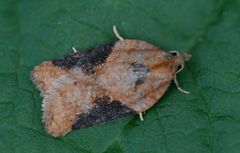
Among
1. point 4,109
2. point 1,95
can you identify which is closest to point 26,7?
point 1,95

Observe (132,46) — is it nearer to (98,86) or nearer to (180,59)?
(180,59)

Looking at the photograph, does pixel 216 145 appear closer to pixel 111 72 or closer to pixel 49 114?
pixel 111 72

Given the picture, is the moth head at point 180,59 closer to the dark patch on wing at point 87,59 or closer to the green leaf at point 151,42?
the green leaf at point 151,42

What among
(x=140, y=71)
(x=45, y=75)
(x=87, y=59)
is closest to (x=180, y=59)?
(x=140, y=71)

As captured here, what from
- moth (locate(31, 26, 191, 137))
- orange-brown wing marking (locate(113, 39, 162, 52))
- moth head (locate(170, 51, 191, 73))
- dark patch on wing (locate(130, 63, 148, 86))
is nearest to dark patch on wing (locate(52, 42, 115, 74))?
moth (locate(31, 26, 191, 137))

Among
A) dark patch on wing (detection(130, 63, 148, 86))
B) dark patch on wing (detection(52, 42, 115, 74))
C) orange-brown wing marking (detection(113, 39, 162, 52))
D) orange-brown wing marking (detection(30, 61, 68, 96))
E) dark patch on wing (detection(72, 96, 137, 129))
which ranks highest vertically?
orange-brown wing marking (detection(113, 39, 162, 52))

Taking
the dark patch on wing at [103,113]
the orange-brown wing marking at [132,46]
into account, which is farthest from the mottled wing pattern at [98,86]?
the orange-brown wing marking at [132,46]

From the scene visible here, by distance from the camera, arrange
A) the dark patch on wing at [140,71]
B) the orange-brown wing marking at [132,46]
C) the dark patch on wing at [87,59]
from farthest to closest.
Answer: the orange-brown wing marking at [132,46] < the dark patch on wing at [87,59] < the dark patch on wing at [140,71]

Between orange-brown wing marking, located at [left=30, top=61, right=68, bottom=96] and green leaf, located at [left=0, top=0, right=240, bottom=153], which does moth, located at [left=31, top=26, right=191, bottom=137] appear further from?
green leaf, located at [left=0, top=0, right=240, bottom=153]
